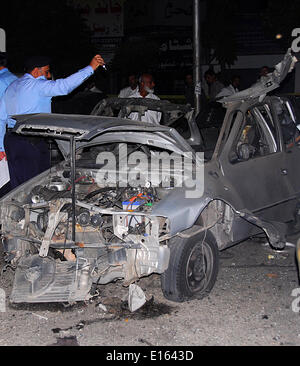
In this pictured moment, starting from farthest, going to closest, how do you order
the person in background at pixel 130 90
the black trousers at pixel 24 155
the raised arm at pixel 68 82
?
the person in background at pixel 130 90 → the black trousers at pixel 24 155 → the raised arm at pixel 68 82

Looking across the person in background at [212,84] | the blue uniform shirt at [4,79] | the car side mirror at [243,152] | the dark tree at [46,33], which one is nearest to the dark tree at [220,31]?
the dark tree at [46,33]

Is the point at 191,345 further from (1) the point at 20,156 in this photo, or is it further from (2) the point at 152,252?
(1) the point at 20,156

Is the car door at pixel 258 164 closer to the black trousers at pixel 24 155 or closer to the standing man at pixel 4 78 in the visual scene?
the black trousers at pixel 24 155

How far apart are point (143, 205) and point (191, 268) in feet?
2.52

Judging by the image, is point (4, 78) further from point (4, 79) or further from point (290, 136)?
point (290, 136)

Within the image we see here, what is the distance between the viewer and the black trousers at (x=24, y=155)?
6980 millimetres

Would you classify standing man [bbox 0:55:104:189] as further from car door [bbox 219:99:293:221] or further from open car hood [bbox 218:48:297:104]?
car door [bbox 219:99:293:221]

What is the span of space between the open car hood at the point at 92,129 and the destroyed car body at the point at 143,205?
0.04ft

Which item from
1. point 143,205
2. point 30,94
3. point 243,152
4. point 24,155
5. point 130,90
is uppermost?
point 30,94

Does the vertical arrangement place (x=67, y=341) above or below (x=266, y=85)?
below

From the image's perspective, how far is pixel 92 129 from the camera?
5.00 m

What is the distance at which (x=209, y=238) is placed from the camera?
555 cm

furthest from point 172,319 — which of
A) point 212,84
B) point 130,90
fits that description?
point 212,84
